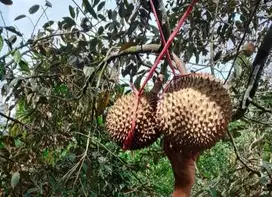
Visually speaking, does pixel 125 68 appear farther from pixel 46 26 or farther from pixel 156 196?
pixel 156 196

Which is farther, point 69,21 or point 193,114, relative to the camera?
point 69,21

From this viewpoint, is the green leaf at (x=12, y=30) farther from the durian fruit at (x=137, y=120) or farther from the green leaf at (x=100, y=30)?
the durian fruit at (x=137, y=120)

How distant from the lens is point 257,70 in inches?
35.5

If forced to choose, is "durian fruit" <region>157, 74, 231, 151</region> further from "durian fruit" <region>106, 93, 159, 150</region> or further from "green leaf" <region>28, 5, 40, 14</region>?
"green leaf" <region>28, 5, 40, 14</region>

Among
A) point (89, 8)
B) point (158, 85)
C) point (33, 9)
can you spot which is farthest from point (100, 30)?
point (158, 85)

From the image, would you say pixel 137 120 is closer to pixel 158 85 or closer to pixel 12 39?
pixel 158 85

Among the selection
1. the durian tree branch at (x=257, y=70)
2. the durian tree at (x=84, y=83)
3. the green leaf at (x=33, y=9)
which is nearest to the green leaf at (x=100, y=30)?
the durian tree at (x=84, y=83)

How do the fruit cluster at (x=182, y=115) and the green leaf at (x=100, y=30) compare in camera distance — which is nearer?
the fruit cluster at (x=182, y=115)

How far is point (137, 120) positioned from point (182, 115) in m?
0.09

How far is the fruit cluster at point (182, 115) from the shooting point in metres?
0.78

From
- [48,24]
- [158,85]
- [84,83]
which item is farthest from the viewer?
[48,24]

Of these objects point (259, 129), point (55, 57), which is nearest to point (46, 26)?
point (55, 57)

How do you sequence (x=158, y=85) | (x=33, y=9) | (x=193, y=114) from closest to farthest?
(x=193, y=114) → (x=158, y=85) → (x=33, y=9)

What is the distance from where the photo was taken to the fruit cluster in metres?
0.78
